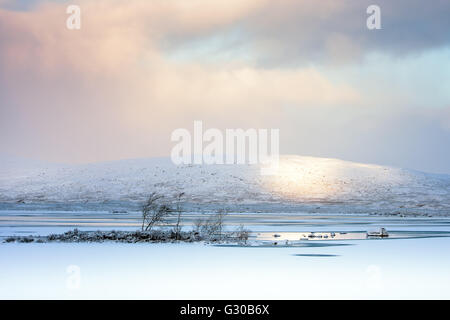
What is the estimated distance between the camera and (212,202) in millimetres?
103250

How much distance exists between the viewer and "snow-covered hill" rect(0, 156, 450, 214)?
109 metres

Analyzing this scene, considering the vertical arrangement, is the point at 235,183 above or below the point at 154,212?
above

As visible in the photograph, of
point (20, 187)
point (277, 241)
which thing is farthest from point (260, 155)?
point (277, 241)

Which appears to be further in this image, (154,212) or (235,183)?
(235,183)

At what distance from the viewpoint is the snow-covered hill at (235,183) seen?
109 meters

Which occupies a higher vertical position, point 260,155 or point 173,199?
point 260,155

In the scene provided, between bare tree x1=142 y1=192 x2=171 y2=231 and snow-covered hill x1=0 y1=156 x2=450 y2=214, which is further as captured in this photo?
snow-covered hill x1=0 y1=156 x2=450 y2=214

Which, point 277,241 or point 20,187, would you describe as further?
point 20,187

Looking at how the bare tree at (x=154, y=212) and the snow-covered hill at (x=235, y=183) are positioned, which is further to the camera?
the snow-covered hill at (x=235, y=183)

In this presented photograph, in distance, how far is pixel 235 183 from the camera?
11981 centimetres

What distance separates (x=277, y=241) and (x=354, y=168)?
11260cm
